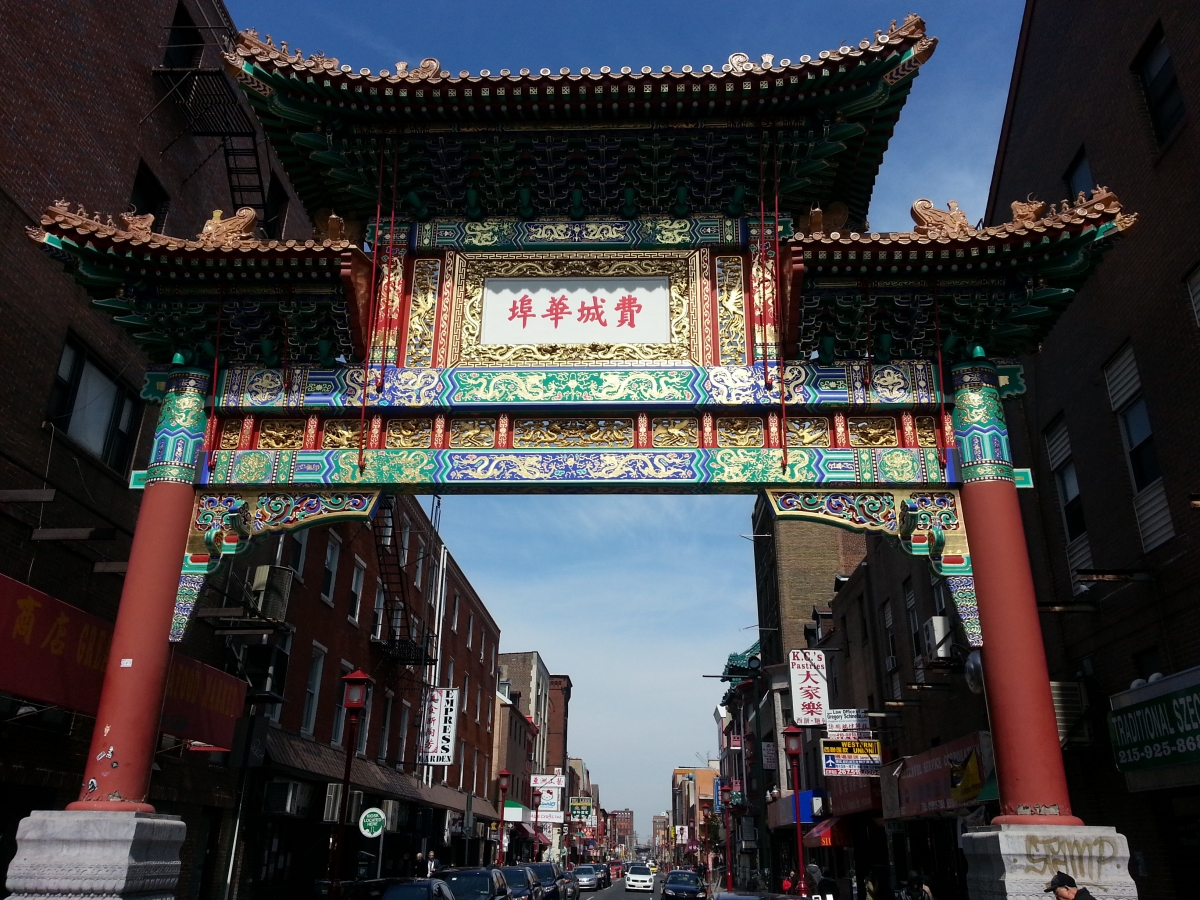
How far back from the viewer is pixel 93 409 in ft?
48.3

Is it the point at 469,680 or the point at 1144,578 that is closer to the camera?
the point at 1144,578

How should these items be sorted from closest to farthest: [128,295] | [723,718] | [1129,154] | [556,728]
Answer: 1. [128,295]
2. [1129,154]
3. [556,728]
4. [723,718]

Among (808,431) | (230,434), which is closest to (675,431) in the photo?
(808,431)

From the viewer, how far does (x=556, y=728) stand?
8712 centimetres

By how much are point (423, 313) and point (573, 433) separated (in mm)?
2681

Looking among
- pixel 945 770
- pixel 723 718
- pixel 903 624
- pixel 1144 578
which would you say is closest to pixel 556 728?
pixel 723 718

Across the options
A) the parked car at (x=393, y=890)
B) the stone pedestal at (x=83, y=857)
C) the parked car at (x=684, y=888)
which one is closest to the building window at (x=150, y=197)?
the stone pedestal at (x=83, y=857)

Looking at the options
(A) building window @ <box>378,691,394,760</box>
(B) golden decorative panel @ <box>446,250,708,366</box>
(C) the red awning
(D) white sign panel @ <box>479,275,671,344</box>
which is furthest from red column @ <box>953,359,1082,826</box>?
(A) building window @ <box>378,691,394,760</box>

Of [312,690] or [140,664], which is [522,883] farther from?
[140,664]

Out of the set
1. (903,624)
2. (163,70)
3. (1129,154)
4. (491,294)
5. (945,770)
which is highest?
(163,70)

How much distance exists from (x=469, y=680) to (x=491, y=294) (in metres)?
31.9

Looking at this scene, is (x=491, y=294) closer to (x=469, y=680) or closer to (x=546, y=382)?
(x=546, y=382)

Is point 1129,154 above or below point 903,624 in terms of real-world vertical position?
above

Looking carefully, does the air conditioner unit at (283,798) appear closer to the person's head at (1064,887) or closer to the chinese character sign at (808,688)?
the chinese character sign at (808,688)
